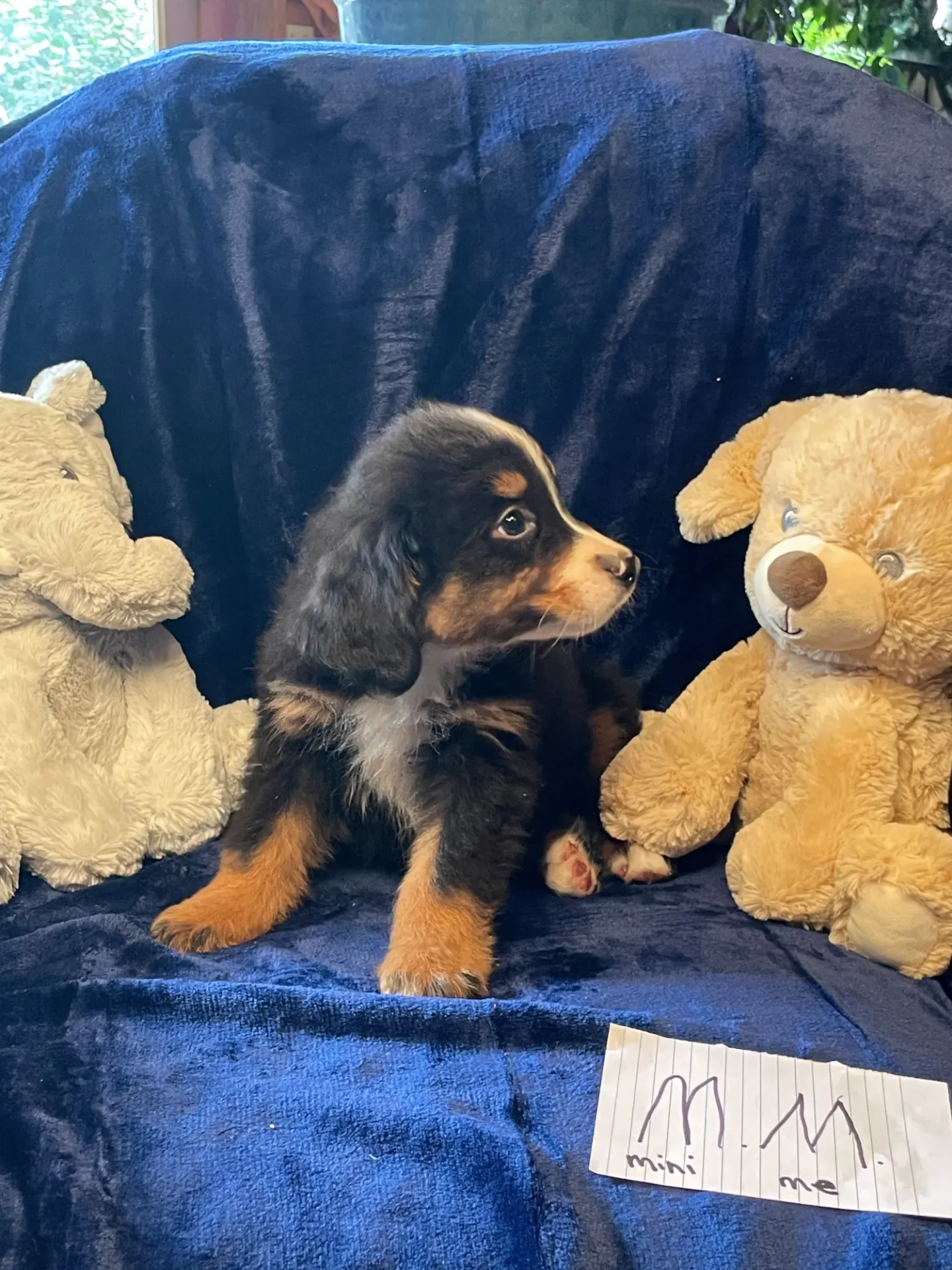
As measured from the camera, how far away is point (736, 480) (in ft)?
7.51

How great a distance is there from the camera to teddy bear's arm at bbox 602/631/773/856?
226cm

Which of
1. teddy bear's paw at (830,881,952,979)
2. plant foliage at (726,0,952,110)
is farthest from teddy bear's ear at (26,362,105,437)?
plant foliage at (726,0,952,110)

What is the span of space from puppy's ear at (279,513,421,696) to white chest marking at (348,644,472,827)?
5.5 inches

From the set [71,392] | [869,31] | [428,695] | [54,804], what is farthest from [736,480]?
[869,31]

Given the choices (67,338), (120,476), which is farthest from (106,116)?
(120,476)

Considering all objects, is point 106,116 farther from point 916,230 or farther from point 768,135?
point 916,230

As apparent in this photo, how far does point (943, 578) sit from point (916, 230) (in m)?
0.83

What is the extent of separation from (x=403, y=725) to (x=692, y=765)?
24.0 inches

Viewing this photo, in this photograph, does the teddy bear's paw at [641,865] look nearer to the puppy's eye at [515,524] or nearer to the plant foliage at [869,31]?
the puppy's eye at [515,524]

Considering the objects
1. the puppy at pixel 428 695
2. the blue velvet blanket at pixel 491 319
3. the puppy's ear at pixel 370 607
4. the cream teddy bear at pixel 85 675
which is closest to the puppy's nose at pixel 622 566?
the puppy at pixel 428 695

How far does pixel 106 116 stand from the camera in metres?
2.38

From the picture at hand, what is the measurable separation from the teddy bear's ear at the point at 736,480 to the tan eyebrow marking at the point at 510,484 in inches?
18.8

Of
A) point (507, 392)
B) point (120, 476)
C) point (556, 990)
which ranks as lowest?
point (556, 990)

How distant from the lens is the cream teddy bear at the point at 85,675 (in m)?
2.10
